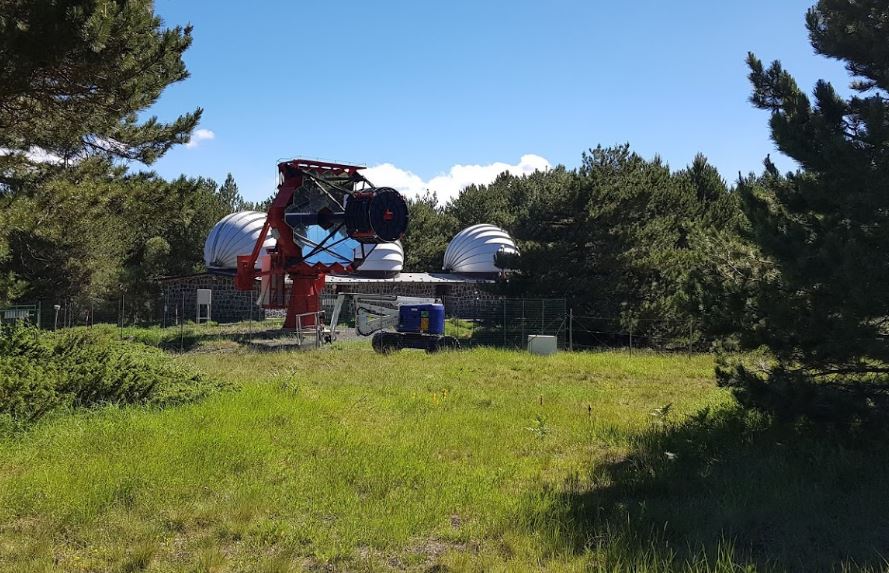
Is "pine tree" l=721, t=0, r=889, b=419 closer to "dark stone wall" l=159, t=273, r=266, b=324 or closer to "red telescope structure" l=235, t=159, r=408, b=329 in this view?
"red telescope structure" l=235, t=159, r=408, b=329

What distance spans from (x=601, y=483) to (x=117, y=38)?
806 cm

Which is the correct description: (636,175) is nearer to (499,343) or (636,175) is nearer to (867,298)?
(499,343)

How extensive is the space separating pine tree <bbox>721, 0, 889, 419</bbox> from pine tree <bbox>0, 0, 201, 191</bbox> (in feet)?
25.9

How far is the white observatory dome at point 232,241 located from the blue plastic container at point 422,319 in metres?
15.1

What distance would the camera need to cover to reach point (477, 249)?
40.5 meters

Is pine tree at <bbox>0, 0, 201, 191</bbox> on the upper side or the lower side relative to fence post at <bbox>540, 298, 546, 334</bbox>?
upper

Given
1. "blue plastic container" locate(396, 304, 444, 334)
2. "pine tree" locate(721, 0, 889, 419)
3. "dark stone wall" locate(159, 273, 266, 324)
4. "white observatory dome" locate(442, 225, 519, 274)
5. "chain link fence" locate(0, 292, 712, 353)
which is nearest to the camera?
"pine tree" locate(721, 0, 889, 419)

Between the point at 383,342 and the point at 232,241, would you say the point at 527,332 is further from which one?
the point at 232,241

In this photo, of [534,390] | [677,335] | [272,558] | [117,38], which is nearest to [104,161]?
[117,38]

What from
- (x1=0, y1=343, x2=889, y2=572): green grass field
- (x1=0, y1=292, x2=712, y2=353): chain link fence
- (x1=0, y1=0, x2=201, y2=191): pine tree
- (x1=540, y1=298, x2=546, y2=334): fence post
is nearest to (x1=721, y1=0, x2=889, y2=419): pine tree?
(x1=0, y1=343, x2=889, y2=572): green grass field

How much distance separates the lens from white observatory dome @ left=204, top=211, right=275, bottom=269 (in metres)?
33.2

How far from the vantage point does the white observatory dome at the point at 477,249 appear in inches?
1574

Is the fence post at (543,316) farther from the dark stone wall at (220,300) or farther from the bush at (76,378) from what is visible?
the dark stone wall at (220,300)

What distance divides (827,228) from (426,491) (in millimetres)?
5057
